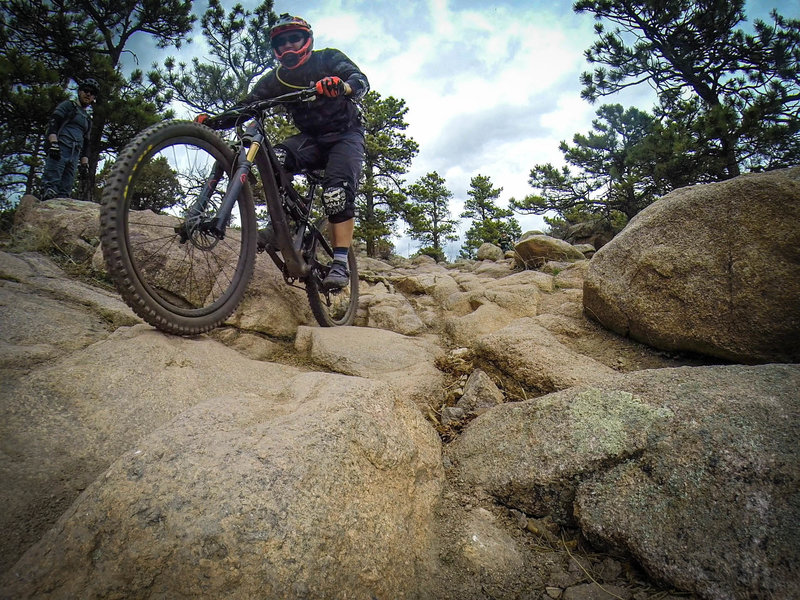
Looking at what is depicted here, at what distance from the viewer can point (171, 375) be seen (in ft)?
5.70

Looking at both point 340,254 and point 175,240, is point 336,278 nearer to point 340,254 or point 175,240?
point 340,254

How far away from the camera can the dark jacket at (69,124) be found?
636cm

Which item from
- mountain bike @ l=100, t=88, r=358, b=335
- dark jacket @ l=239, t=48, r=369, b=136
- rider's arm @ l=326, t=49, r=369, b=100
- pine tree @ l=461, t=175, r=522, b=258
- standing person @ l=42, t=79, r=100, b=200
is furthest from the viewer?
pine tree @ l=461, t=175, r=522, b=258

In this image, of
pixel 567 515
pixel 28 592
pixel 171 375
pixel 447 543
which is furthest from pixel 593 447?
pixel 171 375

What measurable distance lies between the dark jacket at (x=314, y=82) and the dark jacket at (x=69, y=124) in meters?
5.55

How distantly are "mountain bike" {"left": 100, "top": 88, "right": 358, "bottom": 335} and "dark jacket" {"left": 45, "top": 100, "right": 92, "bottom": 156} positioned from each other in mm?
5422

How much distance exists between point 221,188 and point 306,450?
6.21ft

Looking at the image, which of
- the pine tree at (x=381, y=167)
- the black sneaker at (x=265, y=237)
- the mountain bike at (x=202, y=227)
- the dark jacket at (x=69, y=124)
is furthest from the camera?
the pine tree at (x=381, y=167)

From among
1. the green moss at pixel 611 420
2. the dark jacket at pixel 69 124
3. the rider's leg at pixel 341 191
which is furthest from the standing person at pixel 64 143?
the green moss at pixel 611 420

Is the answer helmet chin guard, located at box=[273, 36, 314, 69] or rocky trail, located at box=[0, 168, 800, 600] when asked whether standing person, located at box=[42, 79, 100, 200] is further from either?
helmet chin guard, located at box=[273, 36, 314, 69]

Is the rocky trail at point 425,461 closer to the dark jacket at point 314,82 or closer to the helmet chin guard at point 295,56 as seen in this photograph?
the dark jacket at point 314,82

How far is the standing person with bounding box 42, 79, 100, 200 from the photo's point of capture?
621cm

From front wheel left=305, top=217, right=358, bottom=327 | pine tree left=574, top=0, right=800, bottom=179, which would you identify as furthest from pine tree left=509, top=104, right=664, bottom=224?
front wheel left=305, top=217, right=358, bottom=327

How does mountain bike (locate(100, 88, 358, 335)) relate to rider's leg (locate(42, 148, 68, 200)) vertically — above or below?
below
